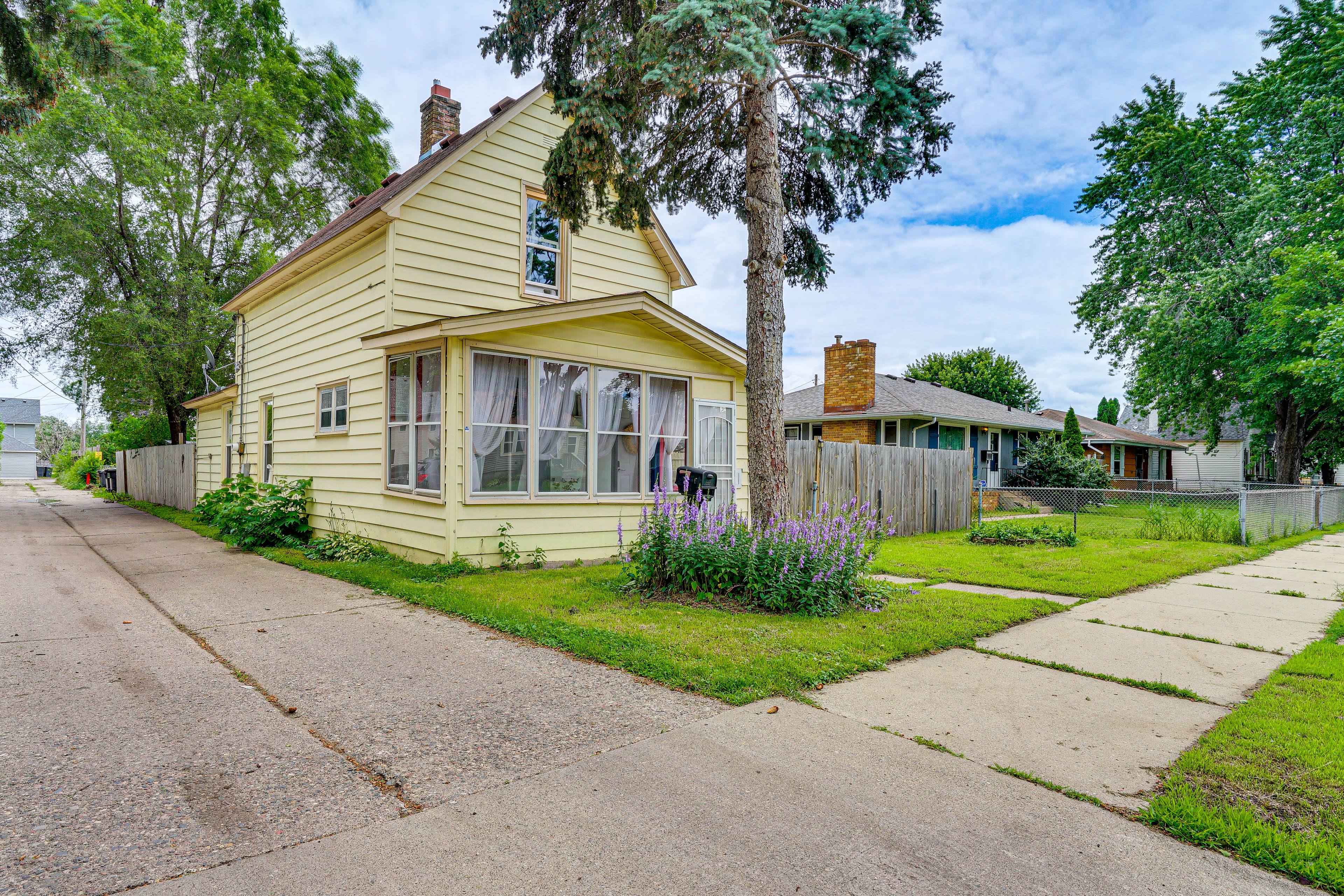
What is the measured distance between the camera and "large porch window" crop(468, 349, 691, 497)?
827 cm

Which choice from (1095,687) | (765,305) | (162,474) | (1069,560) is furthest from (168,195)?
(1095,687)

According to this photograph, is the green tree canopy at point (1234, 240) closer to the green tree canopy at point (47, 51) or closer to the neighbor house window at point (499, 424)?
the neighbor house window at point (499, 424)

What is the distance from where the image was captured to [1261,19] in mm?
20516

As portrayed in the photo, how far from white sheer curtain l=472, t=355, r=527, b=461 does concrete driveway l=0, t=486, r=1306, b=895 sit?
146 inches

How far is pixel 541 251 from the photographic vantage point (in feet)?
33.8

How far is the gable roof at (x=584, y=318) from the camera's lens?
7.64 m

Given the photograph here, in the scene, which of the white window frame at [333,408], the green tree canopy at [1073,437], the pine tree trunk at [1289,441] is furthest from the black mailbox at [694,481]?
the pine tree trunk at [1289,441]

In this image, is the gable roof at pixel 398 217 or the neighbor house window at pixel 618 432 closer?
the gable roof at pixel 398 217

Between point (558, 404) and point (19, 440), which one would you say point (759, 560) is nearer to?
point (558, 404)

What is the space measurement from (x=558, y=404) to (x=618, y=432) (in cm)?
101

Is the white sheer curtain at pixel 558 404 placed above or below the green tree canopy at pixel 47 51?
below

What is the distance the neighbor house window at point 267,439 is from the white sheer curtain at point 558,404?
23.3ft

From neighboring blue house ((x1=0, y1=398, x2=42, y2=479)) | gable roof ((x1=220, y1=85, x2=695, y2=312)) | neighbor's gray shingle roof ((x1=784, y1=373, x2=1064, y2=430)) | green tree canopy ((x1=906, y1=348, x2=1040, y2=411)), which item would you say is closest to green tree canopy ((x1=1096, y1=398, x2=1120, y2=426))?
green tree canopy ((x1=906, y1=348, x2=1040, y2=411))

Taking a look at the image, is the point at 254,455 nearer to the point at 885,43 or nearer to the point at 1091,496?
the point at 885,43
